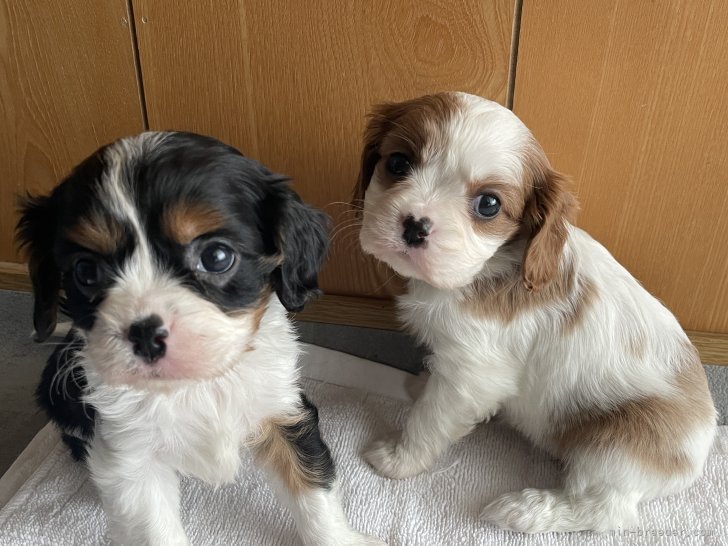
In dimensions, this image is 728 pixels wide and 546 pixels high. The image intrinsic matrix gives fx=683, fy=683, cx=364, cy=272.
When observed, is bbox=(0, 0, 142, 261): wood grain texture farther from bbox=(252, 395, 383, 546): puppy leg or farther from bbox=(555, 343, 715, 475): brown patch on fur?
bbox=(555, 343, 715, 475): brown patch on fur

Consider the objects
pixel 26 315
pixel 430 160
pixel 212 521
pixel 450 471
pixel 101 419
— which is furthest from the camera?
pixel 26 315

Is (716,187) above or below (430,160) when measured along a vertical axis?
below

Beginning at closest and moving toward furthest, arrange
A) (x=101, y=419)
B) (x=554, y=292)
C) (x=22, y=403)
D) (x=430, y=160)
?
(x=101, y=419), (x=430, y=160), (x=554, y=292), (x=22, y=403)

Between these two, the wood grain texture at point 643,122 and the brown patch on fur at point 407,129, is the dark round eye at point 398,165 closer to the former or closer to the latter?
the brown patch on fur at point 407,129

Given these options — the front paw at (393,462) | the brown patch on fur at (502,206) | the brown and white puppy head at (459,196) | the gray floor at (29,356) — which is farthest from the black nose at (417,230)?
the gray floor at (29,356)

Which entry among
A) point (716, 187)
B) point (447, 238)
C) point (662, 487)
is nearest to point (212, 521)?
point (447, 238)

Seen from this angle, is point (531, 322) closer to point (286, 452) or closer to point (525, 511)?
point (525, 511)

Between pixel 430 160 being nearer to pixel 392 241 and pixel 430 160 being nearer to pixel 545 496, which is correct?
pixel 392 241
